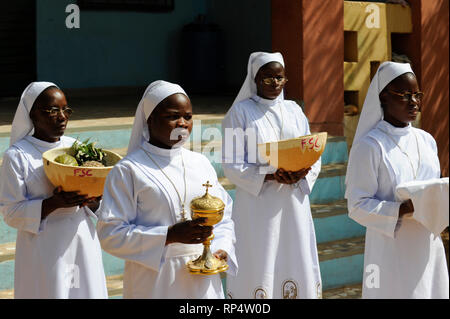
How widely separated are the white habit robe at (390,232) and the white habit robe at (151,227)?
1.05 meters

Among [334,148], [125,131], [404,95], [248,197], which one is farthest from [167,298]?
[334,148]

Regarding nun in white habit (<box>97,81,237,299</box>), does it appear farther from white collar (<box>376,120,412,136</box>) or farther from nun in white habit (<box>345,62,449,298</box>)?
white collar (<box>376,120,412,136</box>)

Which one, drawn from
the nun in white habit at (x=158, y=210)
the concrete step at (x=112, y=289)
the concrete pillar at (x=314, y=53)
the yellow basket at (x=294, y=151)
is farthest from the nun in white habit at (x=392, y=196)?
the concrete pillar at (x=314, y=53)

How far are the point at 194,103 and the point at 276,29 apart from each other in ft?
5.55

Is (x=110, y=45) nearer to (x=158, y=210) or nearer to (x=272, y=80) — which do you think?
(x=272, y=80)

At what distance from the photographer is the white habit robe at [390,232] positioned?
5660 mm

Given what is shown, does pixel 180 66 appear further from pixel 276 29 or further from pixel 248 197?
pixel 248 197

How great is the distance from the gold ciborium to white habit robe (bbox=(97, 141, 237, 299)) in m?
0.15

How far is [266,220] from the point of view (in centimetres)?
742

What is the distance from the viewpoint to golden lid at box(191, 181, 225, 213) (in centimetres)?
466

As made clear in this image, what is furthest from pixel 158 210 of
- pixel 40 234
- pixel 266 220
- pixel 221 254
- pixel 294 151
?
pixel 266 220

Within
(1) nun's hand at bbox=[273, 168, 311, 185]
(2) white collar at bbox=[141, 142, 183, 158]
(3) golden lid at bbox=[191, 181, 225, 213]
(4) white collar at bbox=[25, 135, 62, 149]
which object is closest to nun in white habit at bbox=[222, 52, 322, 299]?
(1) nun's hand at bbox=[273, 168, 311, 185]

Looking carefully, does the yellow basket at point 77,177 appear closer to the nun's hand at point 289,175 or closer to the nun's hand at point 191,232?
the nun's hand at point 191,232

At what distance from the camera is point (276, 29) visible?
10.9m
